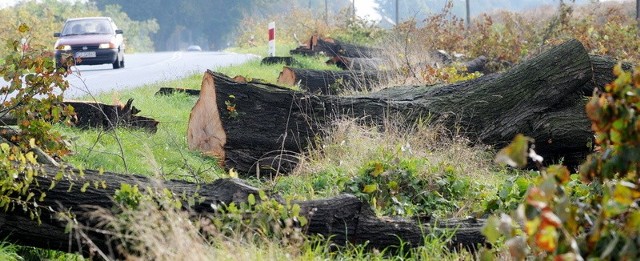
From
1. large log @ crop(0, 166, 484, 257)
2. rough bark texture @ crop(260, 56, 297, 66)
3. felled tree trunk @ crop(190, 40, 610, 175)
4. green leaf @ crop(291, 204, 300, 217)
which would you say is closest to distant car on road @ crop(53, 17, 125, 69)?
rough bark texture @ crop(260, 56, 297, 66)

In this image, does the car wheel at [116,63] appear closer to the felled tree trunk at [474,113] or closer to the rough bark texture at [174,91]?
the rough bark texture at [174,91]

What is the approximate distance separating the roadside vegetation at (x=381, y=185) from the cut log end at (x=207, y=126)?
12 cm

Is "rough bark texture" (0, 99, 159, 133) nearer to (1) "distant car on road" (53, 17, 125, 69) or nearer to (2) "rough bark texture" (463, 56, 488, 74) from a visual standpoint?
(2) "rough bark texture" (463, 56, 488, 74)

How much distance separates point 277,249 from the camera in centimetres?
542

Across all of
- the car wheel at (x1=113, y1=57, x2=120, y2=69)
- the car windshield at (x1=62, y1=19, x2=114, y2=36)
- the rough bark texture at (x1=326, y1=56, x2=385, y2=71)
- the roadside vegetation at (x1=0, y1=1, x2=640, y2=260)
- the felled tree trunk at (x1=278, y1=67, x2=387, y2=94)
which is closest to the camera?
the roadside vegetation at (x1=0, y1=1, x2=640, y2=260)

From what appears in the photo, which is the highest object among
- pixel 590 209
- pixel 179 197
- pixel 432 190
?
pixel 590 209

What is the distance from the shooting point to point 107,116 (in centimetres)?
1145

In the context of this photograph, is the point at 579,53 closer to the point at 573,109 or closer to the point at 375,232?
the point at 573,109

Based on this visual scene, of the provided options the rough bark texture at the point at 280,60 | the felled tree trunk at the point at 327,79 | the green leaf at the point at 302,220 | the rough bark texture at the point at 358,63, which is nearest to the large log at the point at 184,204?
the green leaf at the point at 302,220

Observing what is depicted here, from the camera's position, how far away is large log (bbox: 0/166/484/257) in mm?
5949

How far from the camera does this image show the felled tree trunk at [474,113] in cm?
1037

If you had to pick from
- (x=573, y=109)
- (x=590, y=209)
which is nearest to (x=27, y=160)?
(x=590, y=209)

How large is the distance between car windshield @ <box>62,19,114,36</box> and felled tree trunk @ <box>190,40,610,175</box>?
20006 millimetres

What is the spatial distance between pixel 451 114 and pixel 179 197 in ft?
17.2
